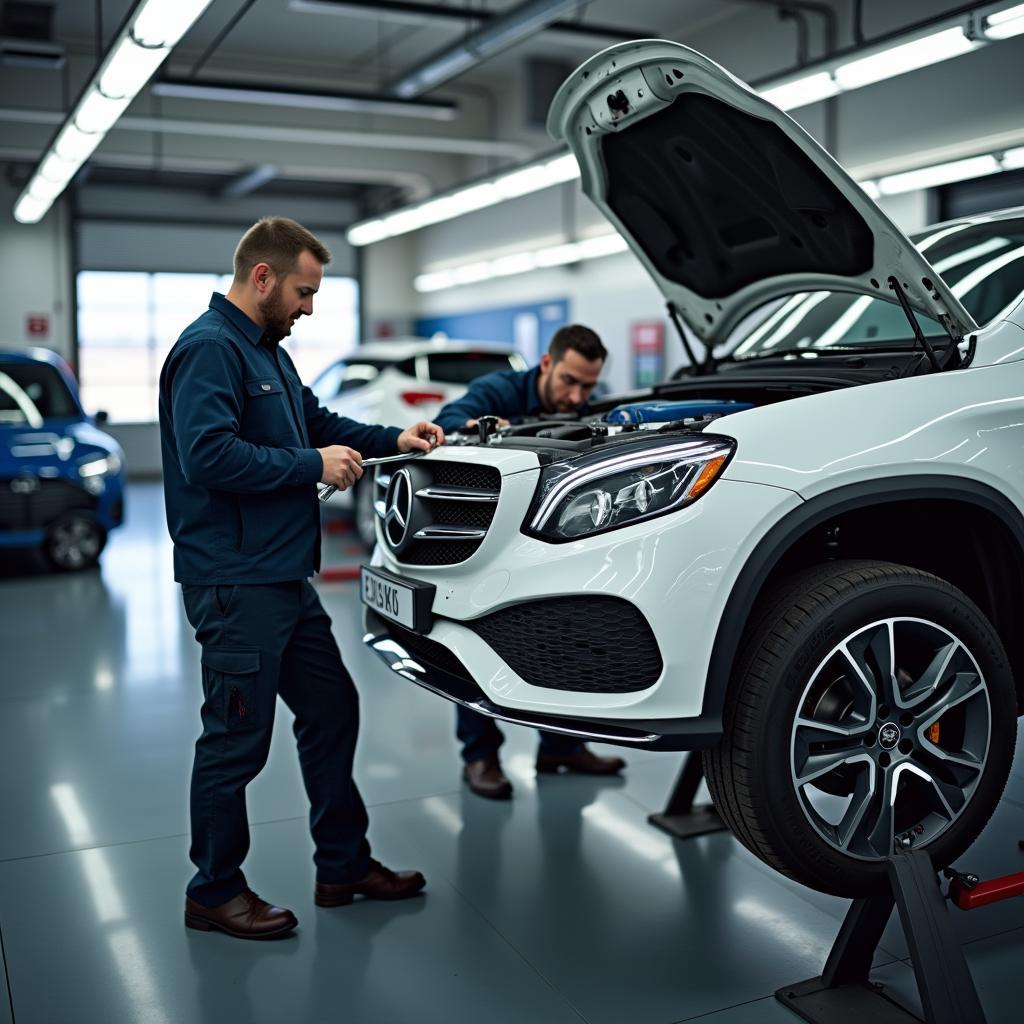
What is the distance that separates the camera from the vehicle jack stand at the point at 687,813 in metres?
3.04

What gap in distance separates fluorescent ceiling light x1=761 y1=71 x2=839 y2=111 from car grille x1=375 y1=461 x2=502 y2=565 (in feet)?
15.9

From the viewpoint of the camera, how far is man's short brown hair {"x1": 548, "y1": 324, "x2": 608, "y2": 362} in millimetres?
3369

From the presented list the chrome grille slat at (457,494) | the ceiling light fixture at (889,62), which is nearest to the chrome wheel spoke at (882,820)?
the chrome grille slat at (457,494)

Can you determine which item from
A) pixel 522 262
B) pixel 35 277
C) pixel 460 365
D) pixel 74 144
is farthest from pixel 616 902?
pixel 35 277

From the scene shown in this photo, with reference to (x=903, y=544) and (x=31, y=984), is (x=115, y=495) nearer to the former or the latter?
(x=31, y=984)

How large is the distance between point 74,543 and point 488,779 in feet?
16.0

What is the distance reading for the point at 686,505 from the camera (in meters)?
2.03

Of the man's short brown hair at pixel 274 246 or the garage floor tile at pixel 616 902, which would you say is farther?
the man's short brown hair at pixel 274 246

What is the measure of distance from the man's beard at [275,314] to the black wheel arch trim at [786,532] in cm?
121

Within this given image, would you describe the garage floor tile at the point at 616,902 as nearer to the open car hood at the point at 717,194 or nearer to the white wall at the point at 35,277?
the open car hood at the point at 717,194

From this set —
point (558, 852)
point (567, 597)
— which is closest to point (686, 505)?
point (567, 597)

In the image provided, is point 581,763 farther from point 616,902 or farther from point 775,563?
point 775,563

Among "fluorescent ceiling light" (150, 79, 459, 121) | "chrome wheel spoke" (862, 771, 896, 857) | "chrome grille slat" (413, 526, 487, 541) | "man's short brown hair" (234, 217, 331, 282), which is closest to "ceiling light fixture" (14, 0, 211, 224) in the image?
"fluorescent ceiling light" (150, 79, 459, 121)

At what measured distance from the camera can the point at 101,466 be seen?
23.7 feet
